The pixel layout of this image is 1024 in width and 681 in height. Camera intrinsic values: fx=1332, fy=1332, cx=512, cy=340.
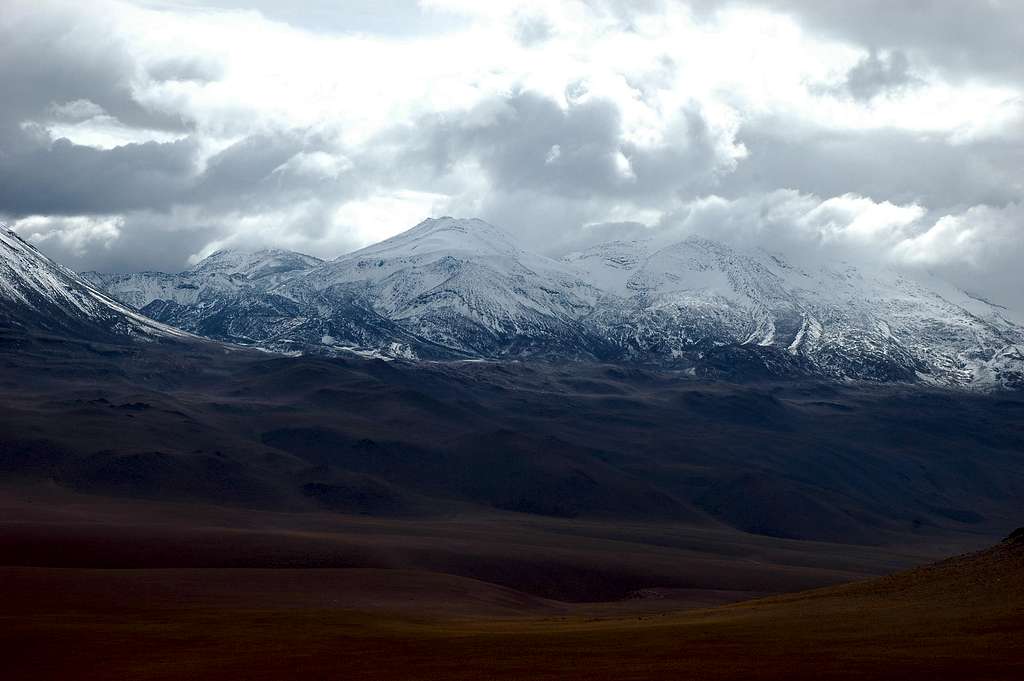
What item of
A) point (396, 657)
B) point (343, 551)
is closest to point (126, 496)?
point (343, 551)

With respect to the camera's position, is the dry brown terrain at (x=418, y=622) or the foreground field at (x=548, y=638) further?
the dry brown terrain at (x=418, y=622)

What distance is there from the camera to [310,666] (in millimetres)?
58125

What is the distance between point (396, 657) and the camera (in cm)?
6091

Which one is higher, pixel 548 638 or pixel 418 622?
pixel 548 638

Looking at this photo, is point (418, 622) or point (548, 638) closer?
point (548, 638)

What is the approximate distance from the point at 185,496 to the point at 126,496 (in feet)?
29.4

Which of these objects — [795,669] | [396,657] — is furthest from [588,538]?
[795,669]

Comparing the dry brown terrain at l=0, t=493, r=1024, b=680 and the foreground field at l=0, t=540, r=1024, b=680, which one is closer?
the foreground field at l=0, t=540, r=1024, b=680

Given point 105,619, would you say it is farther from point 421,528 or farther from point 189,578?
point 421,528

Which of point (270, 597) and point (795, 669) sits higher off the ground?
point (795, 669)

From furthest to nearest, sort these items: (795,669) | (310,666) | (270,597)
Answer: (270,597)
(310,666)
(795,669)

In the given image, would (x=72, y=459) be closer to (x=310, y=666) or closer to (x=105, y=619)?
(x=105, y=619)

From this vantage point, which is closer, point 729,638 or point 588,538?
point 729,638

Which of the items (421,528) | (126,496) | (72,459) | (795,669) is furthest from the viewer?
(72,459)
